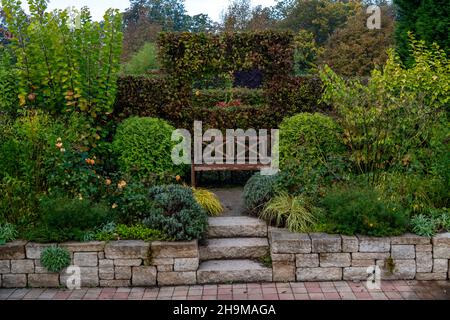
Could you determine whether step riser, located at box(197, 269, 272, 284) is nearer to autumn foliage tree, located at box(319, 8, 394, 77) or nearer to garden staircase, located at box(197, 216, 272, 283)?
garden staircase, located at box(197, 216, 272, 283)

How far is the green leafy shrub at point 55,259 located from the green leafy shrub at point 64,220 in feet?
0.44

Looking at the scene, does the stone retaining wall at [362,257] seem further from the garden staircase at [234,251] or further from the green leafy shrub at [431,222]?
the garden staircase at [234,251]

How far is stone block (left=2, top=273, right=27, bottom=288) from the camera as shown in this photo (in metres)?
4.73

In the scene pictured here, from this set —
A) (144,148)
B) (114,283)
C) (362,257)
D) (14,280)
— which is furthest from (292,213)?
(14,280)

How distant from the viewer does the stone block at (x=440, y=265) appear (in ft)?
15.6

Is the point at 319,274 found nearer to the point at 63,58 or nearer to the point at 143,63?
the point at 63,58

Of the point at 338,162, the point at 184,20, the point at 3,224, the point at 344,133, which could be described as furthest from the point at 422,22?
the point at 184,20

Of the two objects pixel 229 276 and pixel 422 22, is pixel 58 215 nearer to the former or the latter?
pixel 229 276

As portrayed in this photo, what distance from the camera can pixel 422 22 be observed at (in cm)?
768

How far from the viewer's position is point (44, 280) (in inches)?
186

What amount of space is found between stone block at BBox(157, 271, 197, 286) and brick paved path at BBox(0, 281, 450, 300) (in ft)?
0.23

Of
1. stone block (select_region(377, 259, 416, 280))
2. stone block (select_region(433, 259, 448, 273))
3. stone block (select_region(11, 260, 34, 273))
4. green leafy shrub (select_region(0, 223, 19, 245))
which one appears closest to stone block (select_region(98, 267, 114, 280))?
stone block (select_region(11, 260, 34, 273))
